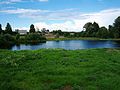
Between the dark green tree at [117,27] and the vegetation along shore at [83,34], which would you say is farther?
the dark green tree at [117,27]

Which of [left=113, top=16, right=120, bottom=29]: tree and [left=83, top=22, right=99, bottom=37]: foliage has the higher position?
[left=113, top=16, right=120, bottom=29]: tree

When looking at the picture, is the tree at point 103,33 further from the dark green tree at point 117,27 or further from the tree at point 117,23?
the tree at point 117,23

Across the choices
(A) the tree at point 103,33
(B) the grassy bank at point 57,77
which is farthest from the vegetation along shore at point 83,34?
(B) the grassy bank at point 57,77

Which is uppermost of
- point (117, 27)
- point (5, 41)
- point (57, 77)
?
point (117, 27)

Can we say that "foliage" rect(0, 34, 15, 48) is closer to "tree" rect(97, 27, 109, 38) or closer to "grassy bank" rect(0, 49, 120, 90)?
"tree" rect(97, 27, 109, 38)

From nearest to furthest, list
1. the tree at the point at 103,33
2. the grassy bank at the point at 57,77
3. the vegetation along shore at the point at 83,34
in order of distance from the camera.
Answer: the grassy bank at the point at 57,77
the vegetation along shore at the point at 83,34
the tree at the point at 103,33

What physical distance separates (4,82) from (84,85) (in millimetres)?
4063

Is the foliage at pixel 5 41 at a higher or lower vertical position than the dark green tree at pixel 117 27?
lower

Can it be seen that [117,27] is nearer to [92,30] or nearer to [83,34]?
[92,30]

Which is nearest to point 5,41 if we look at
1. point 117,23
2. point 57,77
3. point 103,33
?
point 117,23

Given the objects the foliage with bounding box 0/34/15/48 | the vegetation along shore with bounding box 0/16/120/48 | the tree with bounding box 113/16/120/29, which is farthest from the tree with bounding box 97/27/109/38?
the foliage with bounding box 0/34/15/48

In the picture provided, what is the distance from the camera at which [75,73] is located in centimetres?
1373

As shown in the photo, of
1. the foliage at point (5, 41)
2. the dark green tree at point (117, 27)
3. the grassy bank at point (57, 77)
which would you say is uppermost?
the dark green tree at point (117, 27)

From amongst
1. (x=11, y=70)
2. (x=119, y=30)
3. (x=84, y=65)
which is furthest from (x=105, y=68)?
(x=119, y=30)
